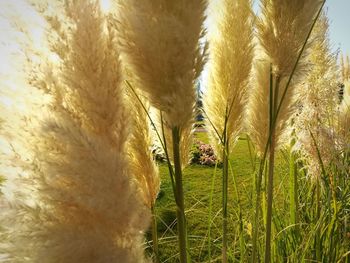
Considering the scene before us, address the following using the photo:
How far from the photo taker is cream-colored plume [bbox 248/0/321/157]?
1536 millimetres

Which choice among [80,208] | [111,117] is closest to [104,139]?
[111,117]

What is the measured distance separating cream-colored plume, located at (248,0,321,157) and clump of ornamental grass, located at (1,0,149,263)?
87 centimetres

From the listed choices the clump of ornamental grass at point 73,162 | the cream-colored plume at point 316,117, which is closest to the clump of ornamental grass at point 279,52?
the cream-colored plume at point 316,117

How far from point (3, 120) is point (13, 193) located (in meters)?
0.20

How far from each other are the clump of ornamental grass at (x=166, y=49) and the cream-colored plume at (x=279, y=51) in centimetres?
53

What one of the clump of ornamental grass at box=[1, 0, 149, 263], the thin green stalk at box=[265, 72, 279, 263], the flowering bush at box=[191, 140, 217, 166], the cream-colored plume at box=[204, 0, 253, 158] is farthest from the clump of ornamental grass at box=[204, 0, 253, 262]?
the flowering bush at box=[191, 140, 217, 166]

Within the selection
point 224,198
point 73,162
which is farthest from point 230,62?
point 73,162

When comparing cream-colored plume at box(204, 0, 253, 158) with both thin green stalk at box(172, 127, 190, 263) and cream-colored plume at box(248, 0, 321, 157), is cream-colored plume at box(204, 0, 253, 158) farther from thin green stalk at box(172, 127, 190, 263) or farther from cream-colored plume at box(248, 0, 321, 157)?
thin green stalk at box(172, 127, 190, 263)

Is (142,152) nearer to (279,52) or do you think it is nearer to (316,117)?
(279,52)

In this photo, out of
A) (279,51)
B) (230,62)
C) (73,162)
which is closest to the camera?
(73,162)

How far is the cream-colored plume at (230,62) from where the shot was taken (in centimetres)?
191

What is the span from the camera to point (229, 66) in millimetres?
1941

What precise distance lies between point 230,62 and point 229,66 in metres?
0.02

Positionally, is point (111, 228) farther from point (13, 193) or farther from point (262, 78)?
point (262, 78)
